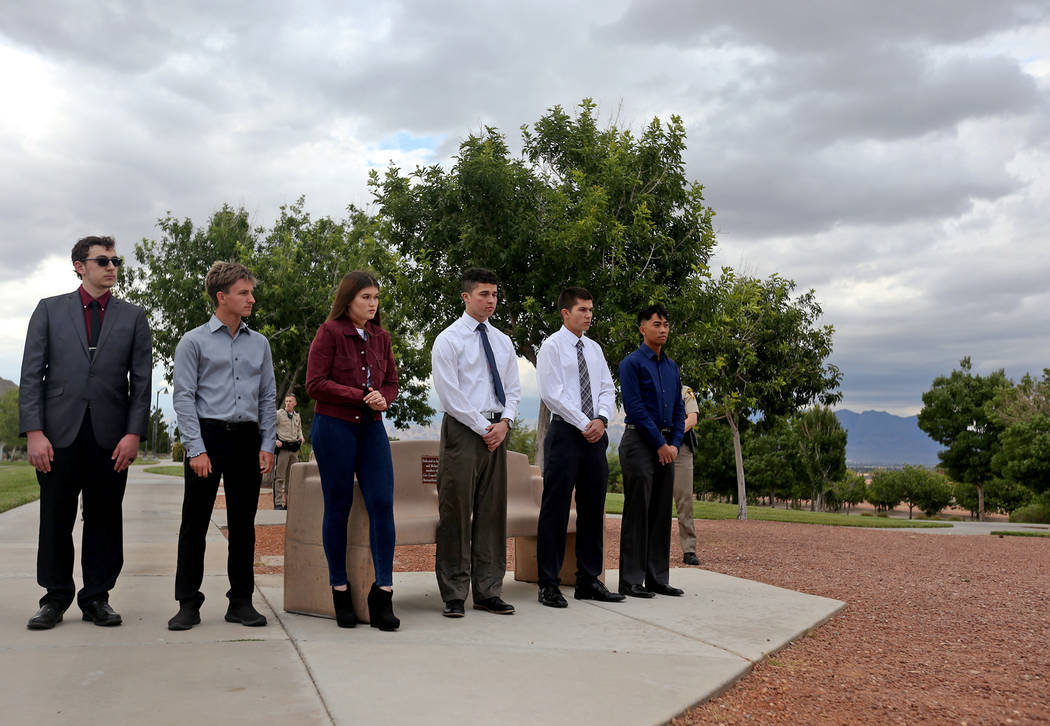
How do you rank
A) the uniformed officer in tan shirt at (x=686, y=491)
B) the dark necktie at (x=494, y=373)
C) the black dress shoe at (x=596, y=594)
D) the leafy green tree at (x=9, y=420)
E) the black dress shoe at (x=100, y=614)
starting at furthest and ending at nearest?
the leafy green tree at (x=9, y=420)
the uniformed officer in tan shirt at (x=686, y=491)
the black dress shoe at (x=596, y=594)
the dark necktie at (x=494, y=373)
the black dress shoe at (x=100, y=614)

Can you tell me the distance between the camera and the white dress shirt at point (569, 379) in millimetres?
6121

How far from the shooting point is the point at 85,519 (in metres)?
5.21

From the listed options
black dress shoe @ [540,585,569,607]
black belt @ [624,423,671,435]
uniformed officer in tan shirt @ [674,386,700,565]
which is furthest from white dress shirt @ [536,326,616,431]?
uniformed officer in tan shirt @ [674,386,700,565]

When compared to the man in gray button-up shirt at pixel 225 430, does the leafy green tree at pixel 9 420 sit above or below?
above

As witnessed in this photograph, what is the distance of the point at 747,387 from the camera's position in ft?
79.4

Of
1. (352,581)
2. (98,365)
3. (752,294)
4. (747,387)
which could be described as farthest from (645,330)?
(747,387)

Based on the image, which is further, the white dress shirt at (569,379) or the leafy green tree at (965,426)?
the leafy green tree at (965,426)

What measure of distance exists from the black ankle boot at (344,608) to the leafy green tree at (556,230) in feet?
23.6

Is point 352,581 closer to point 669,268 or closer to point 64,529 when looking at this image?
point 64,529

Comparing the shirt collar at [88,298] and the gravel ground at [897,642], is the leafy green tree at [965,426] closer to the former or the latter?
the gravel ground at [897,642]

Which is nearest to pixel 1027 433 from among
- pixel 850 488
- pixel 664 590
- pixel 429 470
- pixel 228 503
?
pixel 850 488

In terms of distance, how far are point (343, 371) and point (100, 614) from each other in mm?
1986

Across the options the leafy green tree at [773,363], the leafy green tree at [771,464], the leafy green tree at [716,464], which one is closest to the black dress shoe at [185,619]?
the leafy green tree at [773,363]

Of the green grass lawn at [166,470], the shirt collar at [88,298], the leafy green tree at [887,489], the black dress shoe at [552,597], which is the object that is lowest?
the leafy green tree at [887,489]
